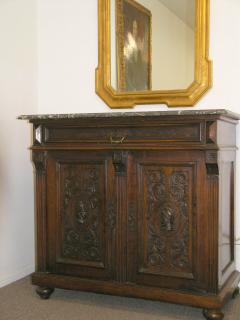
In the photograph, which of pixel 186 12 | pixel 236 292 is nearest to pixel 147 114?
pixel 186 12

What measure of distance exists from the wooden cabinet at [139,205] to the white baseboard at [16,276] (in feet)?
1.11

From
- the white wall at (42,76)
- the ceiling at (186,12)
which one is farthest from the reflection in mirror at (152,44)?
the white wall at (42,76)

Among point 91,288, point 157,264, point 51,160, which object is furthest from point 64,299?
point 51,160

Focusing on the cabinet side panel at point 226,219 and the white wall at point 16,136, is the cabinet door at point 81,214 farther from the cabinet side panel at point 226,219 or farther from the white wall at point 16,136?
the cabinet side panel at point 226,219

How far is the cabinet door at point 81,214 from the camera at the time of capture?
2.29m

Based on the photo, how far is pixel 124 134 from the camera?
88.0 inches

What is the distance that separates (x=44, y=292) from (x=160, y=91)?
4.29 feet

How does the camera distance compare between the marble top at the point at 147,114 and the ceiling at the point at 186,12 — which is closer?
the marble top at the point at 147,114

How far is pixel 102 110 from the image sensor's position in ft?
9.28

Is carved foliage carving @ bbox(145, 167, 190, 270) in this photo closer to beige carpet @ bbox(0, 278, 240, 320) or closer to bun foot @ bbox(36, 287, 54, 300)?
beige carpet @ bbox(0, 278, 240, 320)

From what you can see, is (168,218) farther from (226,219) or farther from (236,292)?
(236,292)

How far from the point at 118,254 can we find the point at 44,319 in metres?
0.48

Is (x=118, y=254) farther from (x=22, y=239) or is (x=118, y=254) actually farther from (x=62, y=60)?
(x=62, y=60)

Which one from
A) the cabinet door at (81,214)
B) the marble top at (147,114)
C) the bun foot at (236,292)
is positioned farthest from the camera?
the bun foot at (236,292)
